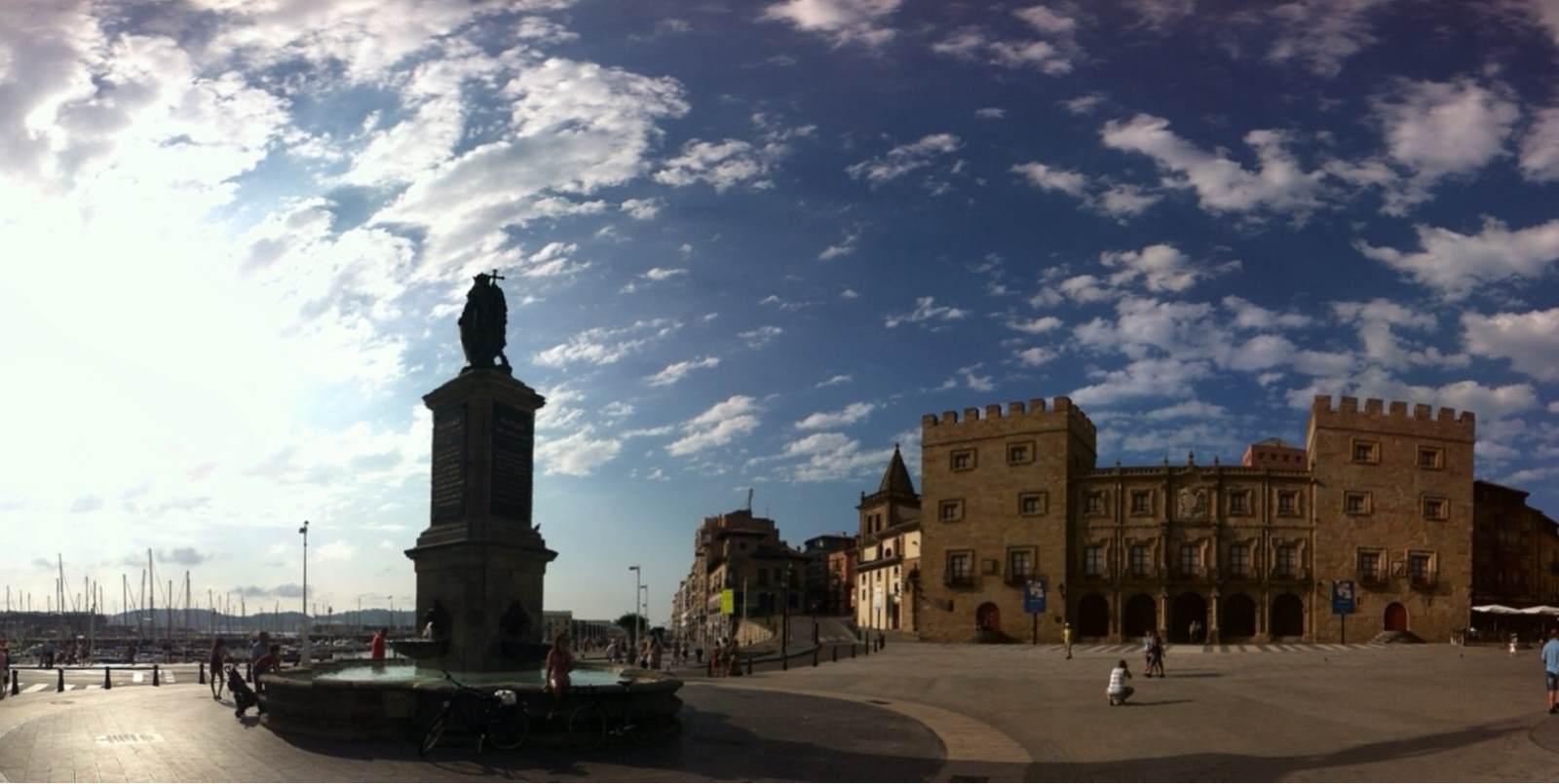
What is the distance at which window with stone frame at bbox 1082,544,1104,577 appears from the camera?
3066 inches

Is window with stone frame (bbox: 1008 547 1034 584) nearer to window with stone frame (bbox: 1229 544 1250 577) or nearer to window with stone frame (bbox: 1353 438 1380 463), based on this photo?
window with stone frame (bbox: 1229 544 1250 577)

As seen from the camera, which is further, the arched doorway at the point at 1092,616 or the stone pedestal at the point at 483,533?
the arched doorway at the point at 1092,616

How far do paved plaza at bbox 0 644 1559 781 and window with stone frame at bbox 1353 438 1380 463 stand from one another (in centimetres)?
4166

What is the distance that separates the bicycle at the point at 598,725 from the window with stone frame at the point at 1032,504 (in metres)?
61.3

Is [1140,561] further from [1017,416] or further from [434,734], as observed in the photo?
[434,734]

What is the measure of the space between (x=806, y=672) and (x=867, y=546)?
63757 millimetres

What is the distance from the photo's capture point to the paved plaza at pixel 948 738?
59.0 feet

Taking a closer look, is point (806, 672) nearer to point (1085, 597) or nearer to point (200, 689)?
point (200, 689)

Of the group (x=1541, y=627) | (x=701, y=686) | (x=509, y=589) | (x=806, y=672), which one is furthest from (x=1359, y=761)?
(x=1541, y=627)

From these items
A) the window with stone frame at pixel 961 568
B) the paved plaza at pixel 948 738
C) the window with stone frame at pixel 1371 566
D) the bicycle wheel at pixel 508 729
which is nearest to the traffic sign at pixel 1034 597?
the window with stone frame at pixel 961 568

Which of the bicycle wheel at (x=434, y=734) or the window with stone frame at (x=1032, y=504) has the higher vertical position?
the window with stone frame at (x=1032, y=504)

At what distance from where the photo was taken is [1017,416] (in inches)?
3184

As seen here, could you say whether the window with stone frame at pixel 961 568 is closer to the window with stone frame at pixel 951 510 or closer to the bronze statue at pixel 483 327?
the window with stone frame at pixel 951 510

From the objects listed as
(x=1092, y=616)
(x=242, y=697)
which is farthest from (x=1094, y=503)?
(x=242, y=697)
